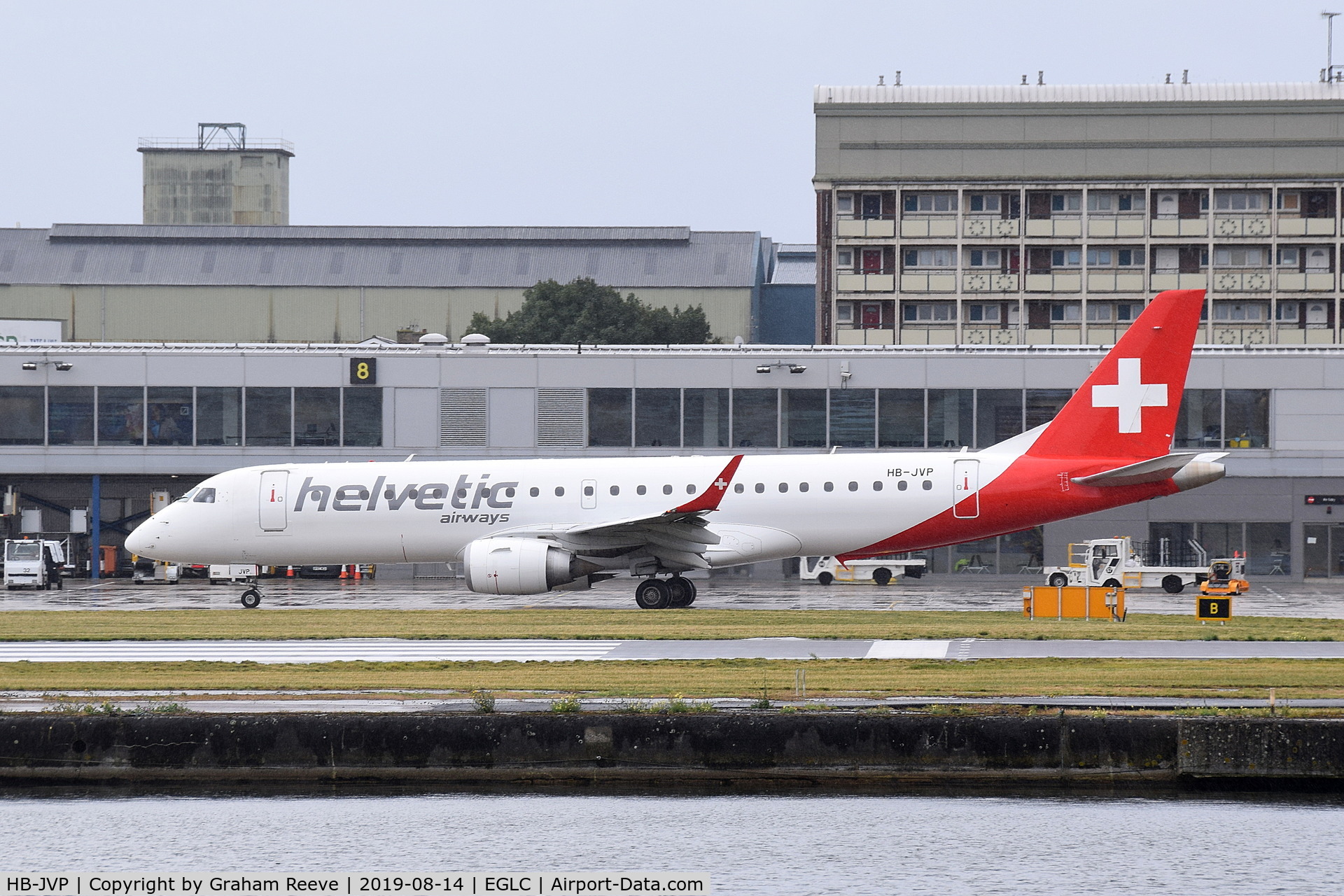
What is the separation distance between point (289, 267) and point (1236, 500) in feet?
251

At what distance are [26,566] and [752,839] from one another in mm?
37854

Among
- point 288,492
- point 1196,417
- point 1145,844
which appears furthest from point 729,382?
point 1145,844

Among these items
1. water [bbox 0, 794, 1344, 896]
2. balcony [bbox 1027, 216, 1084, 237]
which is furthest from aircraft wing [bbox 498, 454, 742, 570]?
balcony [bbox 1027, 216, 1084, 237]

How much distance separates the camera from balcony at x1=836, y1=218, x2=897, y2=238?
88.9 metres

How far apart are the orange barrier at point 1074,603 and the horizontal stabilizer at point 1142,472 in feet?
10.7

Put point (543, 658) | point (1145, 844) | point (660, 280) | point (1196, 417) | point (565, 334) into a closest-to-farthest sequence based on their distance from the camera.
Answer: point (1145, 844) < point (543, 658) < point (1196, 417) < point (565, 334) < point (660, 280)

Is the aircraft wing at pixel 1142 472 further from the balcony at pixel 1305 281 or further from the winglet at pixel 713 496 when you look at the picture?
the balcony at pixel 1305 281

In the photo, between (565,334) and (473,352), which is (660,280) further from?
(473,352)

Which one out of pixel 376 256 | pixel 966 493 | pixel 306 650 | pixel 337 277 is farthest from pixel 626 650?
pixel 376 256

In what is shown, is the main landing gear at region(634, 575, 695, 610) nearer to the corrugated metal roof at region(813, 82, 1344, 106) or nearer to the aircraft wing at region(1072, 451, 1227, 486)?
the aircraft wing at region(1072, 451, 1227, 486)

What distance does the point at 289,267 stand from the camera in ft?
358

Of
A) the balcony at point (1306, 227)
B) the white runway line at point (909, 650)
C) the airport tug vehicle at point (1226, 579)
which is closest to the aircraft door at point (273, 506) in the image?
the white runway line at point (909, 650)

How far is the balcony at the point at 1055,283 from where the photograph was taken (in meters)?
87.6

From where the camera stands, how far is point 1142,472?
107ft
